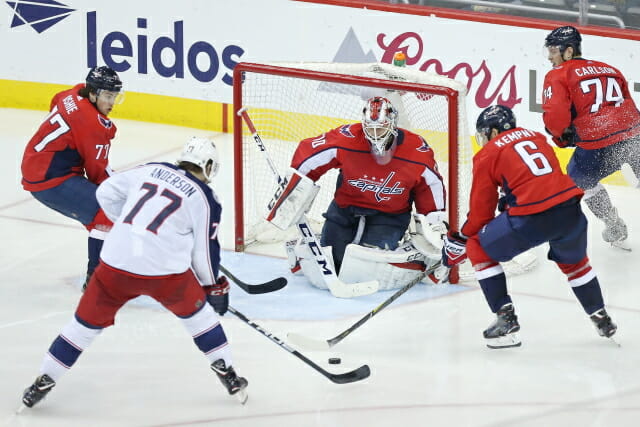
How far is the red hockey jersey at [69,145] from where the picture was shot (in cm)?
467

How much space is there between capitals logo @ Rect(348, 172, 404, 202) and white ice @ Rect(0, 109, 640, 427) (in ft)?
1.36

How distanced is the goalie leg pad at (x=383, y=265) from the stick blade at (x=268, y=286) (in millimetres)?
373

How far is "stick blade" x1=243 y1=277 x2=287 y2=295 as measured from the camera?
4.64 metres

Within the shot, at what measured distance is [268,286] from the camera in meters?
4.70

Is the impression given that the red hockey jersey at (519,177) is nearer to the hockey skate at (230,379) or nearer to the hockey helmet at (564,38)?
the hockey skate at (230,379)

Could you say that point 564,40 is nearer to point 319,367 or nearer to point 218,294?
point 319,367

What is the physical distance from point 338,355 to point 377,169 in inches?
37.8

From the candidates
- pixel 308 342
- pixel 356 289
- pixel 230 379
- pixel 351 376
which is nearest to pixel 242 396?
pixel 230 379

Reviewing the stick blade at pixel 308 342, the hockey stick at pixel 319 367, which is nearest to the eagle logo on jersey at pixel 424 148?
the stick blade at pixel 308 342

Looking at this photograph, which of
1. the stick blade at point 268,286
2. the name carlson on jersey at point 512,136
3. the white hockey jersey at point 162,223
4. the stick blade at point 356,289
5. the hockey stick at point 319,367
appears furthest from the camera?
the stick blade at point 356,289

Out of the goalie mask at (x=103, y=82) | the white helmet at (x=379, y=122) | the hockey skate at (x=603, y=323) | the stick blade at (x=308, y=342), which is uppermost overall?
the goalie mask at (x=103, y=82)

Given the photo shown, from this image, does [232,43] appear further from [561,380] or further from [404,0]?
[561,380]

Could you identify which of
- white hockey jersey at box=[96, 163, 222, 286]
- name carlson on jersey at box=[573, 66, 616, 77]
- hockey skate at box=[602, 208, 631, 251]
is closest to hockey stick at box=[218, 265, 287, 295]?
white hockey jersey at box=[96, 163, 222, 286]

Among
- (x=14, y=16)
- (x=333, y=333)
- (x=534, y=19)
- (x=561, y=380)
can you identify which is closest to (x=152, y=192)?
(x=333, y=333)
